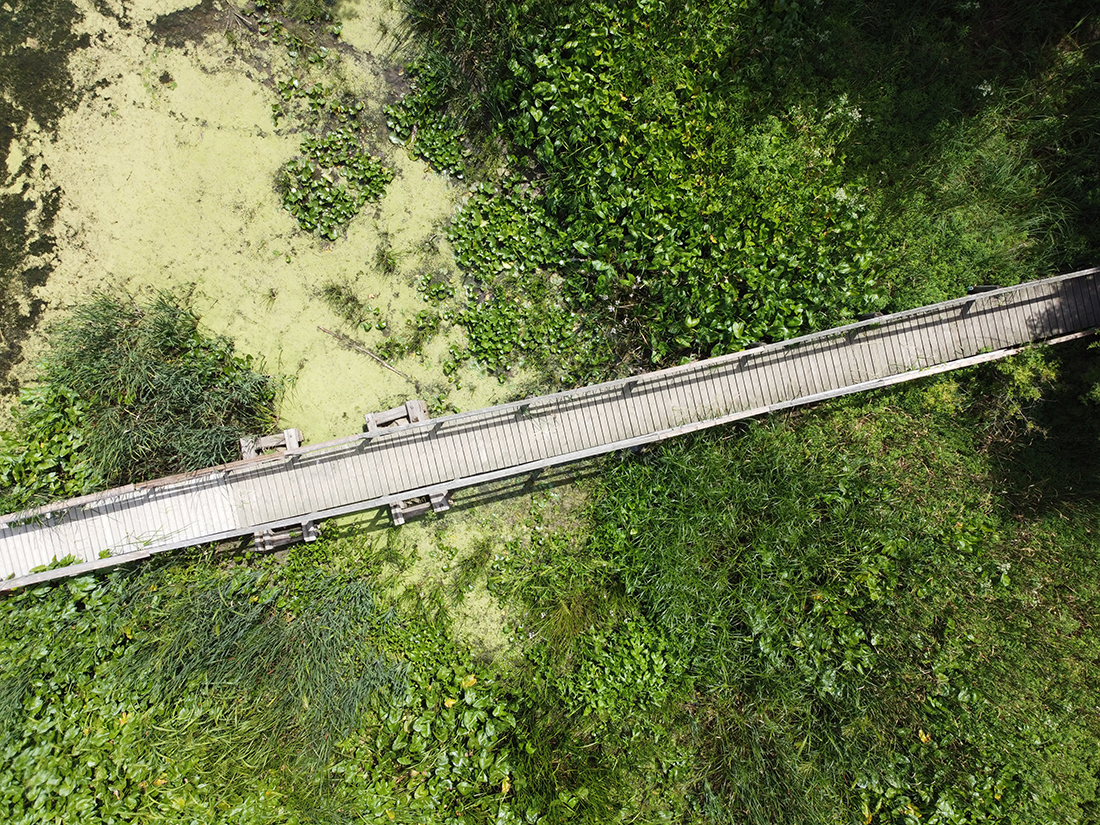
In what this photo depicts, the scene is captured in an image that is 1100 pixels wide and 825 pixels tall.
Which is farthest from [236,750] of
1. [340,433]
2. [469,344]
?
[469,344]

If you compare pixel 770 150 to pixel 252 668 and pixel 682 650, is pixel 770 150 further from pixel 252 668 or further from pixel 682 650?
pixel 252 668

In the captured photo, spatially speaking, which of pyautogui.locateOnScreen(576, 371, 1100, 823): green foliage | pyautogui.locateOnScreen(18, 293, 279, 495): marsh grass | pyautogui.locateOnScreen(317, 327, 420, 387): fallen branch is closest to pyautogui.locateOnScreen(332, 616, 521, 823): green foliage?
pyautogui.locateOnScreen(576, 371, 1100, 823): green foliage

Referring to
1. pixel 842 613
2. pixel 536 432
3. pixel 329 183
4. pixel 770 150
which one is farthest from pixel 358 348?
pixel 842 613

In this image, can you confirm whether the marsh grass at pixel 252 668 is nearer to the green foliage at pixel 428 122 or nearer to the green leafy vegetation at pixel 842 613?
A: the green leafy vegetation at pixel 842 613

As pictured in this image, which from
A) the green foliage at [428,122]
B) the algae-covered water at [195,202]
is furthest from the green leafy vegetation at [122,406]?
the green foliage at [428,122]

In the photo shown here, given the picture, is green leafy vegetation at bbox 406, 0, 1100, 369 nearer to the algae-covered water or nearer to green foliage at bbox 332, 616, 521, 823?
the algae-covered water
